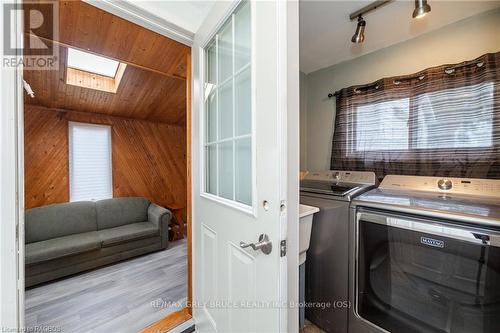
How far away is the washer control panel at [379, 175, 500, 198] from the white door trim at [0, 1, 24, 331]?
6.64 ft

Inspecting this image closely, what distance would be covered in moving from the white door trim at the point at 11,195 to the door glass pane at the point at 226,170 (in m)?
0.79

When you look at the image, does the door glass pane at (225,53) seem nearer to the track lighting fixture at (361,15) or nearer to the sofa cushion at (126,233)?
the track lighting fixture at (361,15)

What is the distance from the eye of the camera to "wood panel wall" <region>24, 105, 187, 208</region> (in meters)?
2.66

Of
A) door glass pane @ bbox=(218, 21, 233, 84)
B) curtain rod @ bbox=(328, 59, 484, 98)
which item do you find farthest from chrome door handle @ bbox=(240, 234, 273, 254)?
curtain rod @ bbox=(328, 59, 484, 98)

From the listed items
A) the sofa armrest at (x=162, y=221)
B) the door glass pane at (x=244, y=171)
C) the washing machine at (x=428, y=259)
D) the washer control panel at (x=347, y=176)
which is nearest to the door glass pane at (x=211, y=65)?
the door glass pane at (x=244, y=171)

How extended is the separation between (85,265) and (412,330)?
3020mm

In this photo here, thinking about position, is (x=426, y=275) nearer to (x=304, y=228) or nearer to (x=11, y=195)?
(x=304, y=228)

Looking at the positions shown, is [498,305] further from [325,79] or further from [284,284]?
[325,79]

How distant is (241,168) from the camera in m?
0.99

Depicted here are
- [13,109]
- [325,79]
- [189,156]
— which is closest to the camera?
[13,109]

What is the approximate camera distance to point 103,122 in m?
3.17

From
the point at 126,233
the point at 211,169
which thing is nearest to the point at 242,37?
the point at 211,169

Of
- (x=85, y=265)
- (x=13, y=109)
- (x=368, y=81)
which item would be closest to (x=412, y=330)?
(x=368, y=81)

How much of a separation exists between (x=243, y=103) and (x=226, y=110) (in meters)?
0.17
